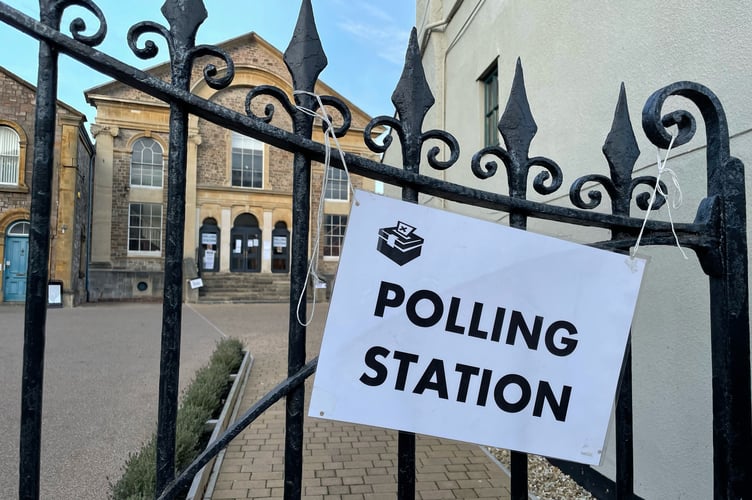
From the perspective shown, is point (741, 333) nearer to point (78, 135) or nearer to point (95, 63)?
point (95, 63)

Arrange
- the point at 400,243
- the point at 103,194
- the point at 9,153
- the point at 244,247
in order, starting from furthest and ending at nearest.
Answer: the point at 244,247
the point at 103,194
the point at 9,153
the point at 400,243

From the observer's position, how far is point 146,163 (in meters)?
20.9

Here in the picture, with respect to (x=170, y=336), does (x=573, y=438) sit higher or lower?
lower

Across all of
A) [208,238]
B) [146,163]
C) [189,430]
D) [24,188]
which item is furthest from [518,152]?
[146,163]

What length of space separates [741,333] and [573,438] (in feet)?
2.00

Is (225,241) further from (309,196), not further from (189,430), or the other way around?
(309,196)

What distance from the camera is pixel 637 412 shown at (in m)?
3.17

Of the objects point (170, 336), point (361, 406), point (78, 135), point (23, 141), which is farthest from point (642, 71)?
point (23, 141)

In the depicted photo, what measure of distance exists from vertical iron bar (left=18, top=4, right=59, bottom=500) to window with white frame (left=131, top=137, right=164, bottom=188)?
22.1 m

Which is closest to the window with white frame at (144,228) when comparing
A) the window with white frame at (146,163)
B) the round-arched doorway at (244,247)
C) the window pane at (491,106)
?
the window with white frame at (146,163)

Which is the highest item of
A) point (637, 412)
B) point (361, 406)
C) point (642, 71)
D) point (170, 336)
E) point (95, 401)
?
point (642, 71)

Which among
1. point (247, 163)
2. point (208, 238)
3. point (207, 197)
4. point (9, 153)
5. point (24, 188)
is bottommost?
point (208, 238)

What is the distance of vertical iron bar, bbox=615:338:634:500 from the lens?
137 centimetres

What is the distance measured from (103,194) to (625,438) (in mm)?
23234
